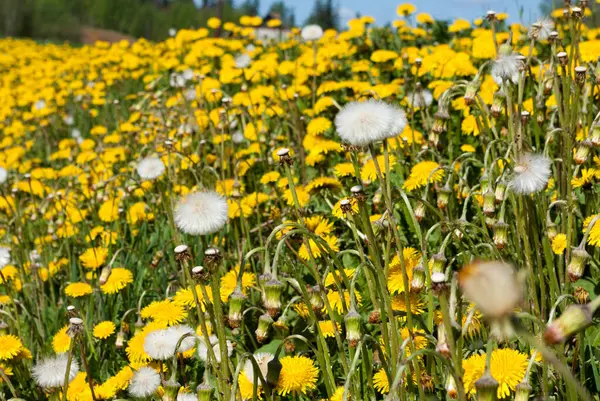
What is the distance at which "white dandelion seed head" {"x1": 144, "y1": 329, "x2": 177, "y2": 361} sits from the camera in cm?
163

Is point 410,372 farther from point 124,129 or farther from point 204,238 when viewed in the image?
point 124,129

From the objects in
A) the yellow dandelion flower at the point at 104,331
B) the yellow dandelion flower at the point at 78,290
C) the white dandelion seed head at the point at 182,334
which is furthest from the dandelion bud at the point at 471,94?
the yellow dandelion flower at the point at 78,290

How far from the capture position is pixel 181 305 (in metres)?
1.88

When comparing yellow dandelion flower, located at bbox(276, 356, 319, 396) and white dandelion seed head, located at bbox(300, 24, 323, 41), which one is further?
white dandelion seed head, located at bbox(300, 24, 323, 41)

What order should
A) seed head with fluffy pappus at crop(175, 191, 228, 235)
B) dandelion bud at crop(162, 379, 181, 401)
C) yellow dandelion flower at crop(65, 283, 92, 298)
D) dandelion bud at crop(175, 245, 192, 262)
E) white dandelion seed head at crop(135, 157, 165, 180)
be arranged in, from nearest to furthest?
dandelion bud at crop(175, 245, 192, 262)
dandelion bud at crop(162, 379, 181, 401)
seed head with fluffy pappus at crop(175, 191, 228, 235)
yellow dandelion flower at crop(65, 283, 92, 298)
white dandelion seed head at crop(135, 157, 165, 180)

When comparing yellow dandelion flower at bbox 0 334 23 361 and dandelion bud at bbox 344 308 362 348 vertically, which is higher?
dandelion bud at bbox 344 308 362 348

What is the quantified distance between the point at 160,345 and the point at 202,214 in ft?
1.18

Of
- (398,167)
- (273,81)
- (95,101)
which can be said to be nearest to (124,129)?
(273,81)

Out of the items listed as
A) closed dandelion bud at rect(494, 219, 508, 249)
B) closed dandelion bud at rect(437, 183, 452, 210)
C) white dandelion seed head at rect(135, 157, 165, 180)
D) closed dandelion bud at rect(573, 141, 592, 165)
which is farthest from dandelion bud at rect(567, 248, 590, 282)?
white dandelion seed head at rect(135, 157, 165, 180)

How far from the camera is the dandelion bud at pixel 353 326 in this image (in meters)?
1.24

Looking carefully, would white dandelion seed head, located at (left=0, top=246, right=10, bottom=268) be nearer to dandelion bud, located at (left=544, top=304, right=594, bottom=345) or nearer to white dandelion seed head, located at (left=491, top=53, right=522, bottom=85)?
white dandelion seed head, located at (left=491, top=53, right=522, bottom=85)

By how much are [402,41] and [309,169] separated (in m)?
2.32

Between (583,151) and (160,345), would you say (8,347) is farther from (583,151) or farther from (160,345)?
(583,151)

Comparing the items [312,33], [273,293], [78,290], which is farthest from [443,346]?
[312,33]
